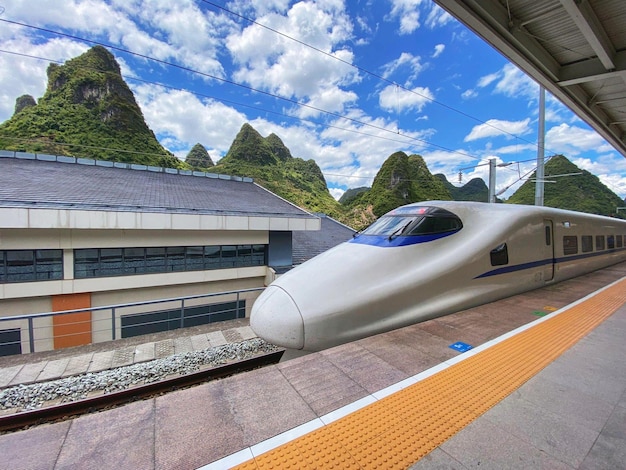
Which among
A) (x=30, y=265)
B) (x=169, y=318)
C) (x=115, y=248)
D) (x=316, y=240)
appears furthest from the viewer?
(x=316, y=240)

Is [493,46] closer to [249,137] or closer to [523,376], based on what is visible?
[523,376]

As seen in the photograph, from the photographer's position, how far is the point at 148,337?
679 cm

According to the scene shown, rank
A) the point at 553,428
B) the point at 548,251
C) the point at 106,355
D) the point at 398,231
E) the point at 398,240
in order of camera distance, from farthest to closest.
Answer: the point at 548,251 < the point at 106,355 < the point at 398,231 < the point at 398,240 < the point at 553,428

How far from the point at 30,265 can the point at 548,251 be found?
49.6 feet

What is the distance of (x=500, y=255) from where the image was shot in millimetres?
5730

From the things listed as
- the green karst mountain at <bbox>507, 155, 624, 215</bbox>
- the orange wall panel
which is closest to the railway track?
the orange wall panel

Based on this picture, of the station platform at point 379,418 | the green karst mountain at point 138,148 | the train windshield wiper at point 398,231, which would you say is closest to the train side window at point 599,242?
the station platform at point 379,418

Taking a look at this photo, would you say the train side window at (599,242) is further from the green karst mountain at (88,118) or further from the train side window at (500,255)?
the green karst mountain at (88,118)

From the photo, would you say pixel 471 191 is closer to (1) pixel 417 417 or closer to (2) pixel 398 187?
(2) pixel 398 187

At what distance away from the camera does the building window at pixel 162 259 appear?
10.3 m

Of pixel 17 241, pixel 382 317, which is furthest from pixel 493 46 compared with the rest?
pixel 17 241

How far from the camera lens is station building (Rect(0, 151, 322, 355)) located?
930 centimetres

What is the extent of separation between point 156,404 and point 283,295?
6.55 feet

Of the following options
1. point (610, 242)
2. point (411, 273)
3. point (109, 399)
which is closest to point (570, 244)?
point (610, 242)
